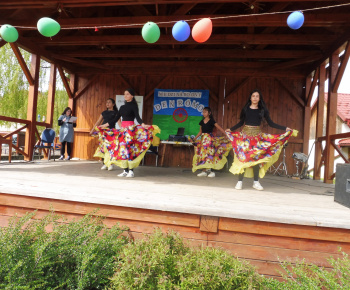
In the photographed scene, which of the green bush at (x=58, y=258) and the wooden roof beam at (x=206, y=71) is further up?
the wooden roof beam at (x=206, y=71)

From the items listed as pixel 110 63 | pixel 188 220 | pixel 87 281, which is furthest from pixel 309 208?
pixel 110 63

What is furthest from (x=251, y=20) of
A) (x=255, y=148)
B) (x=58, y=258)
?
(x=58, y=258)

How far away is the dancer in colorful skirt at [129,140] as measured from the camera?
13.4 ft

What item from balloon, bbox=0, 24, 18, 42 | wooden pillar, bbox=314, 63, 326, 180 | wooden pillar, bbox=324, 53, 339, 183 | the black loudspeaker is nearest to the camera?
the black loudspeaker

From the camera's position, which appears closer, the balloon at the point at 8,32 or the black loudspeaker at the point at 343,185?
the black loudspeaker at the point at 343,185

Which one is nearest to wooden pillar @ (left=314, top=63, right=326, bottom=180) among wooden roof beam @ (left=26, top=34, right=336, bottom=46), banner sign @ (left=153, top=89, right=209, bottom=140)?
wooden roof beam @ (left=26, top=34, right=336, bottom=46)

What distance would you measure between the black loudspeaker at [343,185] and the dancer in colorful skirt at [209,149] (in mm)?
2688

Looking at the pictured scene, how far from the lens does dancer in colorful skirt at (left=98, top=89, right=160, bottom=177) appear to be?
161 inches

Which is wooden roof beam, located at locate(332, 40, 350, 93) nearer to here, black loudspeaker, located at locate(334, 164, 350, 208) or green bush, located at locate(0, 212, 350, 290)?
black loudspeaker, located at locate(334, 164, 350, 208)

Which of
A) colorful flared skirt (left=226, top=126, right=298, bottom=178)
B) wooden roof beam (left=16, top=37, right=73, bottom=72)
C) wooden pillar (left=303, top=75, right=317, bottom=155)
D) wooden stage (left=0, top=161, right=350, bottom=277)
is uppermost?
wooden roof beam (left=16, top=37, right=73, bottom=72)

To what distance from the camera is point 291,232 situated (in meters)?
1.88

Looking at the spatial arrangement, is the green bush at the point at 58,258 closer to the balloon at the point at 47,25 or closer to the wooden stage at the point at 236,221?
the wooden stage at the point at 236,221

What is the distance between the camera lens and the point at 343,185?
243cm

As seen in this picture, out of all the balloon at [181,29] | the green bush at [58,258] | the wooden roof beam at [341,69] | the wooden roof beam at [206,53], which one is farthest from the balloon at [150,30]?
the wooden roof beam at [341,69]
